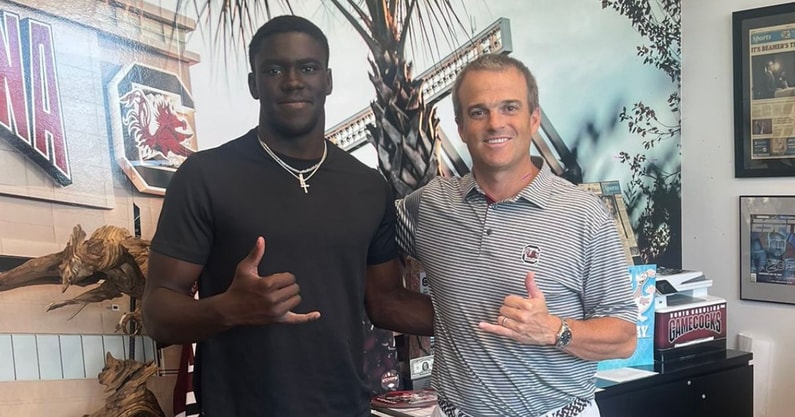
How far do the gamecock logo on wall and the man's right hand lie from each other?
72 cm

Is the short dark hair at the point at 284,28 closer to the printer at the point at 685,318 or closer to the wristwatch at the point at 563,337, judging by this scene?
the wristwatch at the point at 563,337

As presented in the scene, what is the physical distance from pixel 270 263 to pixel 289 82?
385 mm

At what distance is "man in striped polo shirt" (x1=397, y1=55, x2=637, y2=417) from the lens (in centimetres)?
153

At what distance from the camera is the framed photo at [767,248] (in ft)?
10.1

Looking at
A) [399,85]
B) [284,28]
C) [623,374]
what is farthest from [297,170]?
[623,374]

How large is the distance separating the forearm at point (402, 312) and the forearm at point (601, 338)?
0.40m

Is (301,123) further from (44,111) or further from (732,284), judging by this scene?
(732,284)

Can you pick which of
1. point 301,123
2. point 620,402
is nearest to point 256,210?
Result: point 301,123

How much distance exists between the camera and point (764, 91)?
3.14 m

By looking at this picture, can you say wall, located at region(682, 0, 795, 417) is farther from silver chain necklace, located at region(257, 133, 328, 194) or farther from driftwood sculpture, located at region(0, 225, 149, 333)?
driftwood sculpture, located at region(0, 225, 149, 333)

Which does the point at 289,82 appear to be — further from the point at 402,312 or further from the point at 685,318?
the point at 685,318

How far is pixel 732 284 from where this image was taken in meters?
3.29

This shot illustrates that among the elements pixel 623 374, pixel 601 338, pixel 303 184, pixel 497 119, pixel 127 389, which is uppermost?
pixel 497 119

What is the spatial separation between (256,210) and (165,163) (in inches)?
23.7
